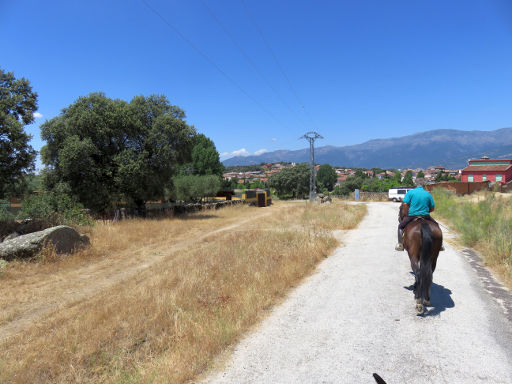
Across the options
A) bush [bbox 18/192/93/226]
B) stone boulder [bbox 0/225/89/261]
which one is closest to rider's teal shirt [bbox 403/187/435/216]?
stone boulder [bbox 0/225/89/261]

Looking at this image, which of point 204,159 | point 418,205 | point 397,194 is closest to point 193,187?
point 204,159

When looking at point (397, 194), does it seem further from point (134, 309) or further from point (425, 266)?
point (134, 309)

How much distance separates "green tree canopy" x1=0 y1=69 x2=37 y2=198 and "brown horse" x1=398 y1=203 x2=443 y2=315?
15.7m

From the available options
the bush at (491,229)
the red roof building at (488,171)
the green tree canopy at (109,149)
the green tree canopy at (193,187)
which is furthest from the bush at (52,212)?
the red roof building at (488,171)

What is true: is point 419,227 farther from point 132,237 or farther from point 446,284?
point 132,237

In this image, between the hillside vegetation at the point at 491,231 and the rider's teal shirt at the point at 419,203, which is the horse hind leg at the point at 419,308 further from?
the hillside vegetation at the point at 491,231

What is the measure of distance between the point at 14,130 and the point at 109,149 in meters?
7.69

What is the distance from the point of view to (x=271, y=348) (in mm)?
3973

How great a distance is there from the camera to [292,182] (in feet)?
270

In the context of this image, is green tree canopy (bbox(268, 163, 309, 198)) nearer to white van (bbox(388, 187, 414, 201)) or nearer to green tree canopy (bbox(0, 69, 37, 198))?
white van (bbox(388, 187, 414, 201))

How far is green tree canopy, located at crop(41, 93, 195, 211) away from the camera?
19.3 m

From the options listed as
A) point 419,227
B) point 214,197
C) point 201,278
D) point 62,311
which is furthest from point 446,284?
point 214,197

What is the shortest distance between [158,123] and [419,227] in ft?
64.7

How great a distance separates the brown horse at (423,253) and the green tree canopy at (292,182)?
76894mm
